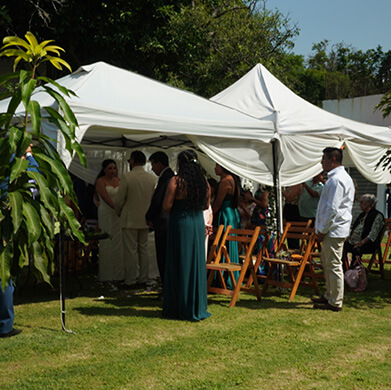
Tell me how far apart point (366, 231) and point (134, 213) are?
3.56 metres

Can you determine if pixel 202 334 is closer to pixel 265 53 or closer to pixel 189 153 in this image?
pixel 189 153

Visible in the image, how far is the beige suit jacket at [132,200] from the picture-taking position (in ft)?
27.3

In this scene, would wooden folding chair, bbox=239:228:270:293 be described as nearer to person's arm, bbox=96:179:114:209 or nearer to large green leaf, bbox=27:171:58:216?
person's arm, bbox=96:179:114:209

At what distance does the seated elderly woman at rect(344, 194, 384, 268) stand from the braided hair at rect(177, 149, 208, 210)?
348 centimetres

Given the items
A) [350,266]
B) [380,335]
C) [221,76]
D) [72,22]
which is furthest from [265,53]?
[380,335]

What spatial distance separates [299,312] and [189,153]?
7.56ft

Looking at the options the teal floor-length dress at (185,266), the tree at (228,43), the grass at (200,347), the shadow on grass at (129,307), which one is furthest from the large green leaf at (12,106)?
the tree at (228,43)

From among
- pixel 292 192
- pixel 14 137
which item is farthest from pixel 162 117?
pixel 292 192

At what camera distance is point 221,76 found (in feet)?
77.6

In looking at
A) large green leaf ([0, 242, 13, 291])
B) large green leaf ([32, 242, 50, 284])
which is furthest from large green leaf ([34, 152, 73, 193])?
large green leaf ([0, 242, 13, 291])

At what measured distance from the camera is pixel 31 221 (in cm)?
410

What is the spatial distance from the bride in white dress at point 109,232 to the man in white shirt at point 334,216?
341 cm

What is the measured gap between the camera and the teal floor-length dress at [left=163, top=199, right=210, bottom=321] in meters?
6.37

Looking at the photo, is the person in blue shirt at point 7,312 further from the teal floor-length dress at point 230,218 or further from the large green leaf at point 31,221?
the teal floor-length dress at point 230,218
